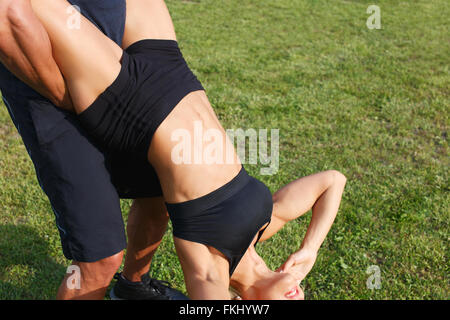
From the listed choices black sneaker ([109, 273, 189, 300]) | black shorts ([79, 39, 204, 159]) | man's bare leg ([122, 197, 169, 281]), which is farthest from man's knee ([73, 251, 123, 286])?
black sneaker ([109, 273, 189, 300])

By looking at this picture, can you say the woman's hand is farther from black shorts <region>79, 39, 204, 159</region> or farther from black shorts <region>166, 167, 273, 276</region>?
black shorts <region>79, 39, 204, 159</region>

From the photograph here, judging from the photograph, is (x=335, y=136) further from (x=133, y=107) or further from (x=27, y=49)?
(x=27, y=49)

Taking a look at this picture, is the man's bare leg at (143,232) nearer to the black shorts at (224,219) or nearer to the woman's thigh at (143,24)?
the black shorts at (224,219)

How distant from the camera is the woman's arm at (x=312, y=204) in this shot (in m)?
2.56

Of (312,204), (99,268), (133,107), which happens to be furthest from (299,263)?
(133,107)

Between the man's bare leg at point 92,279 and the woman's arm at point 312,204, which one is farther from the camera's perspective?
the woman's arm at point 312,204

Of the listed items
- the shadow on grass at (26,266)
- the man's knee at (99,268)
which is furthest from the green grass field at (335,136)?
the man's knee at (99,268)

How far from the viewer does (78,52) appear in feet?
6.69

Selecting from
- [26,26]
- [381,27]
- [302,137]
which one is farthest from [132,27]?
[381,27]

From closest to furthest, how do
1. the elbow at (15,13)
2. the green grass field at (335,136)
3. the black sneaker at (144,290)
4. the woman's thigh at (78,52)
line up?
the elbow at (15,13) < the woman's thigh at (78,52) < the black sneaker at (144,290) < the green grass field at (335,136)

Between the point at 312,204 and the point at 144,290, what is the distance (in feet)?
4.10

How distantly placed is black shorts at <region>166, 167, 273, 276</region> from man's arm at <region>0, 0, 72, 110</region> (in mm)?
730

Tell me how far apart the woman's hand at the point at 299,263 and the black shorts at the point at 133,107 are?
2.84ft
